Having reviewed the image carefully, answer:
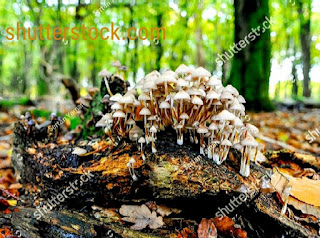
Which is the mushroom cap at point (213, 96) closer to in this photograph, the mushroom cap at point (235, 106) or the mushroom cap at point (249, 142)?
the mushroom cap at point (235, 106)

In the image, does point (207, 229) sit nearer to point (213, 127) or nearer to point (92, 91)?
point (213, 127)

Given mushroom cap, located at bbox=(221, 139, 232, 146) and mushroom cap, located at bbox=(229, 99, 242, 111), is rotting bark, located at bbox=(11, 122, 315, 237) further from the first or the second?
mushroom cap, located at bbox=(229, 99, 242, 111)

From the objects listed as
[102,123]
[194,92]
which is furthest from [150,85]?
[102,123]

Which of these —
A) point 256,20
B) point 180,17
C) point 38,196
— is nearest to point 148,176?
point 38,196

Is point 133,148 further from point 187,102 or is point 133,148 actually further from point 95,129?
point 95,129

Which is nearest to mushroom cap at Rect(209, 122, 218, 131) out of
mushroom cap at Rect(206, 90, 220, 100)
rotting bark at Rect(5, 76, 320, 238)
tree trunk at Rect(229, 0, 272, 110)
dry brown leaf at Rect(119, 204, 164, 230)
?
mushroom cap at Rect(206, 90, 220, 100)
